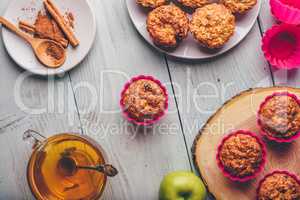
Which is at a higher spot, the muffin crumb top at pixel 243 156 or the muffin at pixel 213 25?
the muffin at pixel 213 25

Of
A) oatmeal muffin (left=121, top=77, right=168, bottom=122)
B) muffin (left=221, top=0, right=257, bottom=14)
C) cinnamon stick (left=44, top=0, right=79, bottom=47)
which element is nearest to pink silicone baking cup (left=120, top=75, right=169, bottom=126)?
oatmeal muffin (left=121, top=77, right=168, bottom=122)

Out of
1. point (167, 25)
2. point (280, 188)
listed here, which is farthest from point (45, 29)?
point (280, 188)

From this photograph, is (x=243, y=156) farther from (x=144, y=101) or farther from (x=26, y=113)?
(x=26, y=113)

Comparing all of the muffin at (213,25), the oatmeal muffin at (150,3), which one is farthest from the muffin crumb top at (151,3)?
the muffin at (213,25)

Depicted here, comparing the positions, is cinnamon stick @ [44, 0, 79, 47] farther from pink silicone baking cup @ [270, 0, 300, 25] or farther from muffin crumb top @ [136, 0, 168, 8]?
pink silicone baking cup @ [270, 0, 300, 25]

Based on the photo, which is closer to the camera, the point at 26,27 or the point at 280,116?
the point at 280,116

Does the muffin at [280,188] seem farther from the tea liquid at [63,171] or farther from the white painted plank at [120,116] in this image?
the tea liquid at [63,171]
